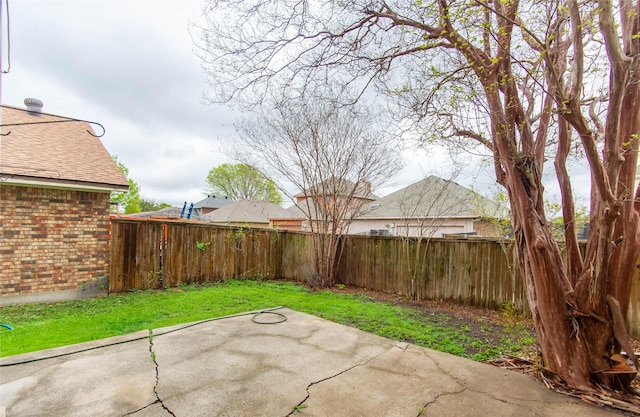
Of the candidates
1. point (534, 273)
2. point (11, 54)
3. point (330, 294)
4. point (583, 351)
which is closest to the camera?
point (11, 54)

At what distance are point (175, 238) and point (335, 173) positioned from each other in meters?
4.17

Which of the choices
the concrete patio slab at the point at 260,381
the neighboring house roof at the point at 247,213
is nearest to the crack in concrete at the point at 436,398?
the concrete patio slab at the point at 260,381

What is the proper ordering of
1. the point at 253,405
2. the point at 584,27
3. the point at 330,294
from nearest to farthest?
the point at 253,405 → the point at 584,27 → the point at 330,294

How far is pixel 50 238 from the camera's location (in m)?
5.94

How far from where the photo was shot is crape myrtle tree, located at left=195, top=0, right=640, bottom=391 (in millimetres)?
2412

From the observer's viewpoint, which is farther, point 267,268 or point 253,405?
point 267,268

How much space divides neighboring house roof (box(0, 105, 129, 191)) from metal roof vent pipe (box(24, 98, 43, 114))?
7cm

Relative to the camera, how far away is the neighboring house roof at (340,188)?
7.75 m

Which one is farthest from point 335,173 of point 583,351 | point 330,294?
point 583,351

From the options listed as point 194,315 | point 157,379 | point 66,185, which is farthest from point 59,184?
point 157,379

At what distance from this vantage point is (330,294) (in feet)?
23.3

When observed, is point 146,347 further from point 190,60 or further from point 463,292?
point 463,292

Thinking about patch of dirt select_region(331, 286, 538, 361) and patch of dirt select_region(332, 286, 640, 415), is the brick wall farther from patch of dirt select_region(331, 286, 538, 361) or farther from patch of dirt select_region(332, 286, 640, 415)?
patch of dirt select_region(331, 286, 538, 361)

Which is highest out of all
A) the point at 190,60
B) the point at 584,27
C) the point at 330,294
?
the point at 190,60
